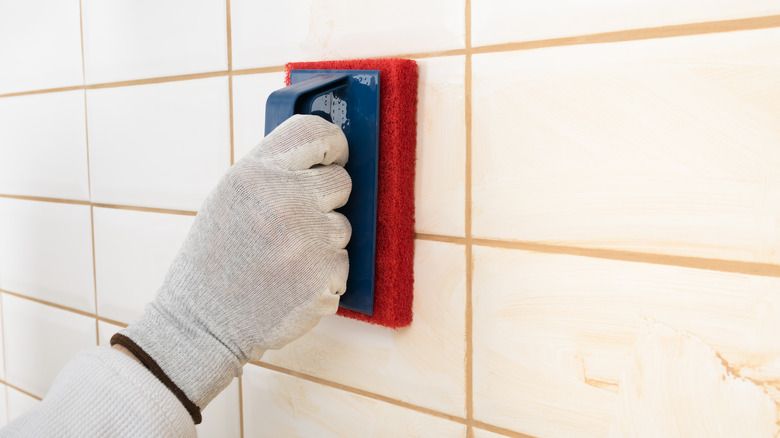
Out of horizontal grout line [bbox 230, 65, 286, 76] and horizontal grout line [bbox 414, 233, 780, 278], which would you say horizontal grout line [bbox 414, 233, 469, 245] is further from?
horizontal grout line [bbox 230, 65, 286, 76]

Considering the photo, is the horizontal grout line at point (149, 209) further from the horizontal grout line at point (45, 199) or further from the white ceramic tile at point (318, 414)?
the white ceramic tile at point (318, 414)

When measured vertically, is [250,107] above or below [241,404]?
above

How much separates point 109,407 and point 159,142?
45 centimetres

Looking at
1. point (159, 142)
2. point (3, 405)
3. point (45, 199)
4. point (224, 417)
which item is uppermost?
point (159, 142)

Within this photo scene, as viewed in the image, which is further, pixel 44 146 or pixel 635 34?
pixel 44 146

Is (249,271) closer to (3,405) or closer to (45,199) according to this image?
(45,199)

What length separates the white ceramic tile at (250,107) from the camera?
73 centimetres

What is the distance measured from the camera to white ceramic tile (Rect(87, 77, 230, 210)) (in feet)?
2.60

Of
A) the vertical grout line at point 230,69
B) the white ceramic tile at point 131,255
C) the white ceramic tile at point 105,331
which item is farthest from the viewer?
the white ceramic tile at point 105,331

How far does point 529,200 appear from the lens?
547 mm

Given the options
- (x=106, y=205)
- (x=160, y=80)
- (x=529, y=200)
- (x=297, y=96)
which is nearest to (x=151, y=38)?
(x=160, y=80)

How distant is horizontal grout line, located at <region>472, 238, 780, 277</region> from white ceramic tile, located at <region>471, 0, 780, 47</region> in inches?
7.7

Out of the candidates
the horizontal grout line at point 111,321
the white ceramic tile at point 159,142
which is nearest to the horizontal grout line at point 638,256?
the white ceramic tile at point 159,142

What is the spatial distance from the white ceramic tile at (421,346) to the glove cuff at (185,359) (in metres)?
0.16
